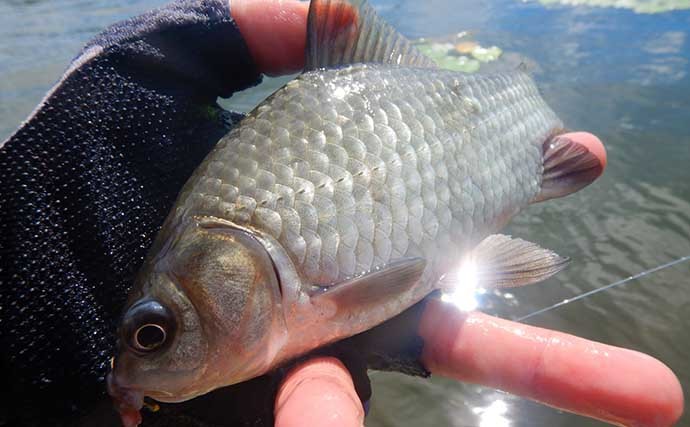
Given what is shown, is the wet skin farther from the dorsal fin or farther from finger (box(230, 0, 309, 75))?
finger (box(230, 0, 309, 75))

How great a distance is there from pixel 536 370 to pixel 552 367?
68 millimetres

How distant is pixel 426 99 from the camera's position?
2508 mm

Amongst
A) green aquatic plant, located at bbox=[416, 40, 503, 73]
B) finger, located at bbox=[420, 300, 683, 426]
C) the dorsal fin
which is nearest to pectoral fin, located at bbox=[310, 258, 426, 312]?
finger, located at bbox=[420, 300, 683, 426]

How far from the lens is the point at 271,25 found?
111 inches

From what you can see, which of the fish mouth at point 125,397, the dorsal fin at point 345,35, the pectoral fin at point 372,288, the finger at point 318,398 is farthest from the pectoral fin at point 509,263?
the fish mouth at point 125,397

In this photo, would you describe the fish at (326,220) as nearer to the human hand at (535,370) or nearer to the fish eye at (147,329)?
the fish eye at (147,329)

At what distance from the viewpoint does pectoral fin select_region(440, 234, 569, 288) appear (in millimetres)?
2566

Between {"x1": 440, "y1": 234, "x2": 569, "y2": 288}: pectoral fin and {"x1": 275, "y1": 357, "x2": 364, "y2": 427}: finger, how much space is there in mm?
945

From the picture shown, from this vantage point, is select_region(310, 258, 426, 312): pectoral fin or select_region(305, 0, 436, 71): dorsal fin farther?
select_region(305, 0, 436, 71): dorsal fin

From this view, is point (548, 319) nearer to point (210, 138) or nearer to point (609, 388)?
point (609, 388)

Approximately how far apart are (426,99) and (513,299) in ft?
9.15

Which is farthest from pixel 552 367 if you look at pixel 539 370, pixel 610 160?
pixel 610 160

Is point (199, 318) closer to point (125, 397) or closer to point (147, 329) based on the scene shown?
point (147, 329)

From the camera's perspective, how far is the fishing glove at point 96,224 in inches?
84.7
